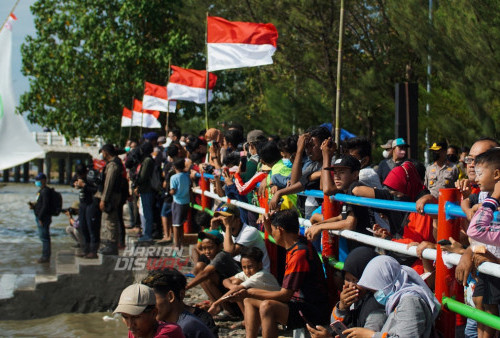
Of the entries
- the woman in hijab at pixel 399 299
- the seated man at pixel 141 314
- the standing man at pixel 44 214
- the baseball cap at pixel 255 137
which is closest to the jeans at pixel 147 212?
the standing man at pixel 44 214

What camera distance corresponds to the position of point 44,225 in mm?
13523

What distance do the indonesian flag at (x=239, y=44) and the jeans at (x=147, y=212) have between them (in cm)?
245

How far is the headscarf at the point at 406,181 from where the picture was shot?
223 inches

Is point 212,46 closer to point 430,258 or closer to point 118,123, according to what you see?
point 430,258

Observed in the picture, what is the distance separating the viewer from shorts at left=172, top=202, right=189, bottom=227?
1077 centimetres

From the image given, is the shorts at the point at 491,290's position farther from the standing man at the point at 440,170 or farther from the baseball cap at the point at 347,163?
the standing man at the point at 440,170

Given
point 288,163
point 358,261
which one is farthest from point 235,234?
point 358,261

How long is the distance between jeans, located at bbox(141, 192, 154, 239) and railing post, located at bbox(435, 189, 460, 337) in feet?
26.0

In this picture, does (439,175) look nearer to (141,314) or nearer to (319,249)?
(319,249)

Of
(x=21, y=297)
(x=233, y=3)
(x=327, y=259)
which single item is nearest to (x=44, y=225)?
(x=21, y=297)

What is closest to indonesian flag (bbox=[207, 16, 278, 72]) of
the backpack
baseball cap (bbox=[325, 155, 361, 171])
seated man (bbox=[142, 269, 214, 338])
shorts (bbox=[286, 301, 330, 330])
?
the backpack

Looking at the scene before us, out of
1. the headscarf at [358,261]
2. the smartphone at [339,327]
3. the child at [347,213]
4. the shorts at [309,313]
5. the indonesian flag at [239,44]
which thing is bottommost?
the shorts at [309,313]

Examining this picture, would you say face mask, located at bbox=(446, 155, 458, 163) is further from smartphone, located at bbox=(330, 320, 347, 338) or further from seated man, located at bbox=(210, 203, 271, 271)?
smartphone, located at bbox=(330, 320, 347, 338)

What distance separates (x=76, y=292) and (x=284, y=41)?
541 inches
